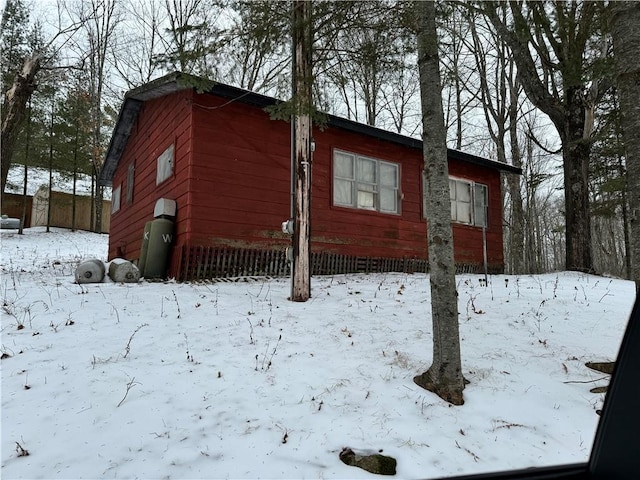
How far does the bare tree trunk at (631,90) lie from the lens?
3426 millimetres

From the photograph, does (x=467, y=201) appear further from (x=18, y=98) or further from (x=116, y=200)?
(x=116, y=200)

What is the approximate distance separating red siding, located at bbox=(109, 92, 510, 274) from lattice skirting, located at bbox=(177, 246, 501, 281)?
17 centimetres

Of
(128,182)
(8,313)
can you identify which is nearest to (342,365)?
(8,313)

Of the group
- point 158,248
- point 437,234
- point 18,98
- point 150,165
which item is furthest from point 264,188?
point 18,98

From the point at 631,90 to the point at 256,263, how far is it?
6989 mm

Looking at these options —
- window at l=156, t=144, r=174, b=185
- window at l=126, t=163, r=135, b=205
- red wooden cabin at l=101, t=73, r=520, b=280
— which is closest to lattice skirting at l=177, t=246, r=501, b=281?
red wooden cabin at l=101, t=73, r=520, b=280

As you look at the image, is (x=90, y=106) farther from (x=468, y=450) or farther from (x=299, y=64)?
(x=468, y=450)

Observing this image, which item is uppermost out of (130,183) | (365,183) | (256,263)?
(130,183)

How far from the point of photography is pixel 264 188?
349 inches

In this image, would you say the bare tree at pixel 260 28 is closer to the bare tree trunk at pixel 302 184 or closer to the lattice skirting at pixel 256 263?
the bare tree trunk at pixel 302 184

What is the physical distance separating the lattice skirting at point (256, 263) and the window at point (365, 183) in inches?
58.3

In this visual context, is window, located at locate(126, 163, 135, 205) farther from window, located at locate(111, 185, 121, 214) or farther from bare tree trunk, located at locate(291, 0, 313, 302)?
bare tree trunk, located at locate(291, 0, 313, 302)

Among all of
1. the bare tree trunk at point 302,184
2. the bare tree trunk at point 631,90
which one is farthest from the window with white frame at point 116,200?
the bare tree trunk at point 631,90

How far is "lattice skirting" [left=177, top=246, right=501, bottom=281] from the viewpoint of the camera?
7871 mm
